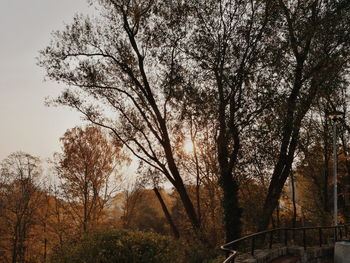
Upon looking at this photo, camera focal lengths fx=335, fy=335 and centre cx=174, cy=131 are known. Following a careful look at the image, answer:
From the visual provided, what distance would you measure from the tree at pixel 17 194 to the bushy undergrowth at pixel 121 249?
2161cm

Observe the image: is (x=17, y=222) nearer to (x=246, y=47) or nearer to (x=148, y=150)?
(x=148, y=150)

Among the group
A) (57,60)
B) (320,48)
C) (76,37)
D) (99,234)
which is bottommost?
(99,234)

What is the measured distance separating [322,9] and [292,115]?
4.53 m

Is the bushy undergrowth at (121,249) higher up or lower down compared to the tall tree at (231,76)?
lower down

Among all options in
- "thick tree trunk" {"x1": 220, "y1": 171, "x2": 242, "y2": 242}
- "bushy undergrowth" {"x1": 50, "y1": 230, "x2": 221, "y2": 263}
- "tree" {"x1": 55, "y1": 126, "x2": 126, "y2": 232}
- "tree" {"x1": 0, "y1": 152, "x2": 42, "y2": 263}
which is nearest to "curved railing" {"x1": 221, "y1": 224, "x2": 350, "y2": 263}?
"thick tree trunk" {"x1": 220, "y1": 171, "x2": 242, "y2": 242}

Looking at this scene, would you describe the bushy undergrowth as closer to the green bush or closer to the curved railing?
the green bush

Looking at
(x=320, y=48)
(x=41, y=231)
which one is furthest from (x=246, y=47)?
(x=41, y=231)

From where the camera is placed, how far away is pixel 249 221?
61.6 ft

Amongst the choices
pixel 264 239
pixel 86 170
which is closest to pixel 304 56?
pixel 264 239

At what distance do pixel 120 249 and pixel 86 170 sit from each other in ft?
56.1

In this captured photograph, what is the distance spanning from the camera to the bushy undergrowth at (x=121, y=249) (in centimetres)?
945

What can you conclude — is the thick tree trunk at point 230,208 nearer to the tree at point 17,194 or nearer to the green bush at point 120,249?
the green bush at point 120,249

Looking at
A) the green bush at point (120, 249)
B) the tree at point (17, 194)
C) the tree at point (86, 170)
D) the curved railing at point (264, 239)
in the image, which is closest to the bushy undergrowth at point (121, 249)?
the green bush at point (120, 249)

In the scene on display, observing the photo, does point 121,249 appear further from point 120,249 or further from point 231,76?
point 231,76
